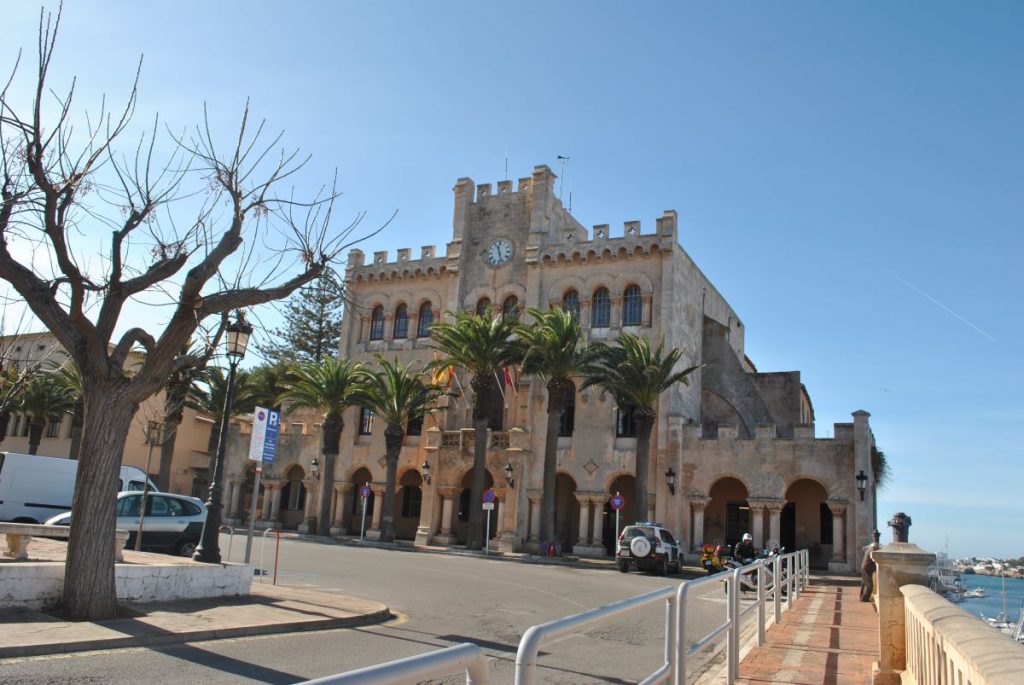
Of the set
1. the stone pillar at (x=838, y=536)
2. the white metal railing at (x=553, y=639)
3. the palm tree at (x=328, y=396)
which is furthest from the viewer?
the palm tree at (x=328, y=396)

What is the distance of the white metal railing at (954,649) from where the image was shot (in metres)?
2.98

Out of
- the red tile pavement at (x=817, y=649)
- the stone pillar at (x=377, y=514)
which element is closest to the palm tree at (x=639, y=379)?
the stone pillar at (x=377, y=514)

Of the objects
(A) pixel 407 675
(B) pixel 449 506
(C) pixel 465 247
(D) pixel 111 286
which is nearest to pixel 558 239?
(C) pixel 465 247

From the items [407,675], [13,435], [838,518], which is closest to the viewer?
[407,675]

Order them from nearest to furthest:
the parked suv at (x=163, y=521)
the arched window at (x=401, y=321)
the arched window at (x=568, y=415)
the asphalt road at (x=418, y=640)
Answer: the asphalt road at (x=418, y=640) < the parked suv at (x=163, y=521) < the arched window at (x=568, y=415) < the arched window at (x=401, y=321)

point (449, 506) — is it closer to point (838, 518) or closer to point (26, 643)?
point (838, 518)

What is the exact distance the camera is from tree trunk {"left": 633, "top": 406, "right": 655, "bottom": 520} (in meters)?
31.7

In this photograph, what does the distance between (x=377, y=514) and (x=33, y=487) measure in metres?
19.9

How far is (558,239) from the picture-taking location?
133 feet

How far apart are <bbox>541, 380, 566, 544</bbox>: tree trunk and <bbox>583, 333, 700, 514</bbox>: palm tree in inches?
54.2

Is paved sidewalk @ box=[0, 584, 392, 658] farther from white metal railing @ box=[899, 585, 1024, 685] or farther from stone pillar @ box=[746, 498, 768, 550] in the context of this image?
stone pillar @ box=[746, 498, 768, 550]

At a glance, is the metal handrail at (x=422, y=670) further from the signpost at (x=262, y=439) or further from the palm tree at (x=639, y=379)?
the palm tree at (x=639, y=379)

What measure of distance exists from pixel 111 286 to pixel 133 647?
14.1 feet

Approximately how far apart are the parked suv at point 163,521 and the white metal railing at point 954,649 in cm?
1511
